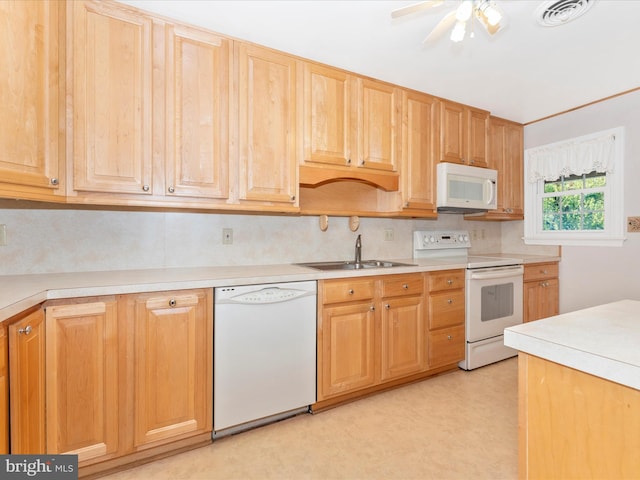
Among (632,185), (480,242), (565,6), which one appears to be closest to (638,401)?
(565,6)

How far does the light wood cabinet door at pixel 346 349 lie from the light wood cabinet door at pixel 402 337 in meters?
0.11

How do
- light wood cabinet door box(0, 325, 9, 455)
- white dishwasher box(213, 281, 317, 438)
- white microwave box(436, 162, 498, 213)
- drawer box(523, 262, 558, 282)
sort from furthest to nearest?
drawer box(523, 262, 558, 282), white microwave box(436, 162, 498, 213), white dishwasher box(213, 281, 317, 438), light wood cabinet door box(0, 325, 9, 455)

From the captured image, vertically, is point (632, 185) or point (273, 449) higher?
point (632, 185)

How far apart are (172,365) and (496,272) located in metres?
2.67

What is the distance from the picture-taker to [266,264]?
7.99ft

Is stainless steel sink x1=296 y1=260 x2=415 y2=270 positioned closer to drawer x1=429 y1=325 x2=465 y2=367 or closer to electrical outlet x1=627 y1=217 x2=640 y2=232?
drawer x1=429 y1=325 x2=465 y2=367

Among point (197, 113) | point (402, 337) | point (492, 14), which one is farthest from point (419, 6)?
point (402, 337)

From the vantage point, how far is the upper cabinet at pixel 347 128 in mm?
2219

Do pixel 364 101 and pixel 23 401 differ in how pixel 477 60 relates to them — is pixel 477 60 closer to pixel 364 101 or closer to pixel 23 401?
pixel 364 101

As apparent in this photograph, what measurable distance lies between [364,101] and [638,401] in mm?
2260

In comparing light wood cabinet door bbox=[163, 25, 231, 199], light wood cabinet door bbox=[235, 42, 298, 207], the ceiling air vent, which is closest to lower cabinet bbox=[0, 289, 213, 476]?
light wood cabinet door bbox=[163, 25, 231, 199]

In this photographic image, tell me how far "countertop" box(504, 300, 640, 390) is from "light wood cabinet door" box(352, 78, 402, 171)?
1.71 m

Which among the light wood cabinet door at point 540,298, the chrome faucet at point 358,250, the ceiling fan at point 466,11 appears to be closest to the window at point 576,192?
the light wood cabinet door at point 540,298

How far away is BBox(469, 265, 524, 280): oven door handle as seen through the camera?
273cm
